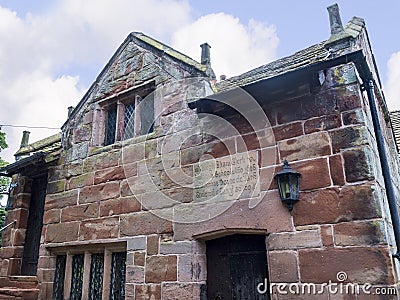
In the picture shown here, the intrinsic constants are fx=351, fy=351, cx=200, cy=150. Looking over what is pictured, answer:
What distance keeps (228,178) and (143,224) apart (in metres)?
1.31

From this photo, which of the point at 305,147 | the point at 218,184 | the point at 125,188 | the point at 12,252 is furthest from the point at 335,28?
the point at 12,252

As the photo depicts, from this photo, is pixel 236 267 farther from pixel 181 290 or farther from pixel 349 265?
pixel 349 265

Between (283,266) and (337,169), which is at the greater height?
(337,169)

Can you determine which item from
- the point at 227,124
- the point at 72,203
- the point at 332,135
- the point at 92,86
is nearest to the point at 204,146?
the point at 227,124

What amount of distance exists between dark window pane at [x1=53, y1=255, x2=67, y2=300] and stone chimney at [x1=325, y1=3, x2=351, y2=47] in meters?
4.68

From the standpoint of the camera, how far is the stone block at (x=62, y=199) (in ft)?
17.4

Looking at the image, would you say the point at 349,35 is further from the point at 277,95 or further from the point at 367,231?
the point at 367,231

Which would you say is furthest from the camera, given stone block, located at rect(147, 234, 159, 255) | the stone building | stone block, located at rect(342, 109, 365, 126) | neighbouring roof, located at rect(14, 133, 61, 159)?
neighbouring roof, located at rect(14, 133, 61, 159)

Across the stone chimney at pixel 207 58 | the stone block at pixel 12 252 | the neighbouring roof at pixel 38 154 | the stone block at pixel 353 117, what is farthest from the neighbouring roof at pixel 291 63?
the stone block at pixel 12 252

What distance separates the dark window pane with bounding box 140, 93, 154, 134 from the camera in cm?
495

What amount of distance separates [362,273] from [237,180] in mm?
1454

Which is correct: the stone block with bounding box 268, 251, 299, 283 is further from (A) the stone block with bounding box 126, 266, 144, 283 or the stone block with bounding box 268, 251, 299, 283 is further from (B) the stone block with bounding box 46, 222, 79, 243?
(B) the stone block with bounding box 46, 222, 79, 243

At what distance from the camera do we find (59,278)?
520 centimetres

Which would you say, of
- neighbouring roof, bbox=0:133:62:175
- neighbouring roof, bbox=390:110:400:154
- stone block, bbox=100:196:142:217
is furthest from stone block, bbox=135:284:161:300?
neighbouring roof, bbox=390:110:400:154
